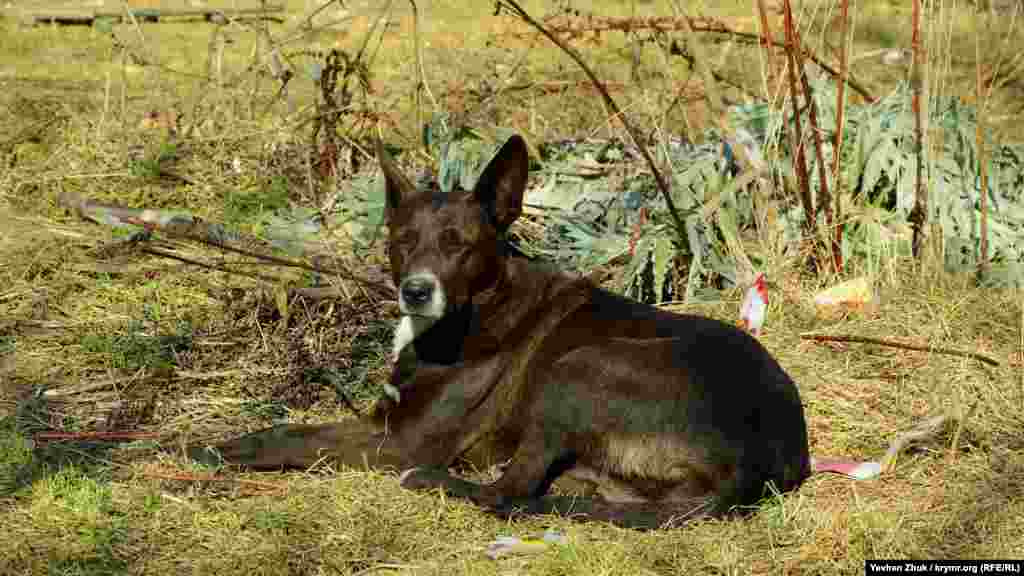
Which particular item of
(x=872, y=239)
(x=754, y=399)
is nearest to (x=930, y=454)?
Answer: (x=754, y=399)

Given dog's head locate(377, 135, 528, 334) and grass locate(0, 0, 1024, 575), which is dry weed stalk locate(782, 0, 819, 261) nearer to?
grass locate(0, 0, 1024, 575)

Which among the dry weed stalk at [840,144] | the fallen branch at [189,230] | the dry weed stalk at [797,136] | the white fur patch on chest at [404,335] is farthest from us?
the fallen branch at [189,230]

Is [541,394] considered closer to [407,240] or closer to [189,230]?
[407,240]

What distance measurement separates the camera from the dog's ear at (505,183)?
198 inches

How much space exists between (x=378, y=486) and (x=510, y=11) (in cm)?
250

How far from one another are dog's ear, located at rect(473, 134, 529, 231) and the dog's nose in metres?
0.53

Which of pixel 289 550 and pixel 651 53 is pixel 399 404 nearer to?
pixel 289 550

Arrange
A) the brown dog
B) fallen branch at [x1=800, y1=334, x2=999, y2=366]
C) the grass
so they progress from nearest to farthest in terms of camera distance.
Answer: the grass → the brown dog → fallen branch at [x1=800, y1=334, x2=999, y2=366]

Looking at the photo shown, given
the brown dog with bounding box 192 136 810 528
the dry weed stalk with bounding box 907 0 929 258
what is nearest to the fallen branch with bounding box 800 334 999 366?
the dry weed stalk with bounding box 907 0 929 258

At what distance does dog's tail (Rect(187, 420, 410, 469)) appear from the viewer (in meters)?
4.80

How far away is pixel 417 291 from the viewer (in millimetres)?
4738

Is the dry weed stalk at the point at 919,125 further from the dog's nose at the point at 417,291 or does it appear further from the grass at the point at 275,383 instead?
the dog's nose at the point at 417,291

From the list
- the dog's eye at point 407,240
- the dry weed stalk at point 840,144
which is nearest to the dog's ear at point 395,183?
the dog's eye at point 407,240

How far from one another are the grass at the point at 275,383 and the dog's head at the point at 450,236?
0.76 meters
